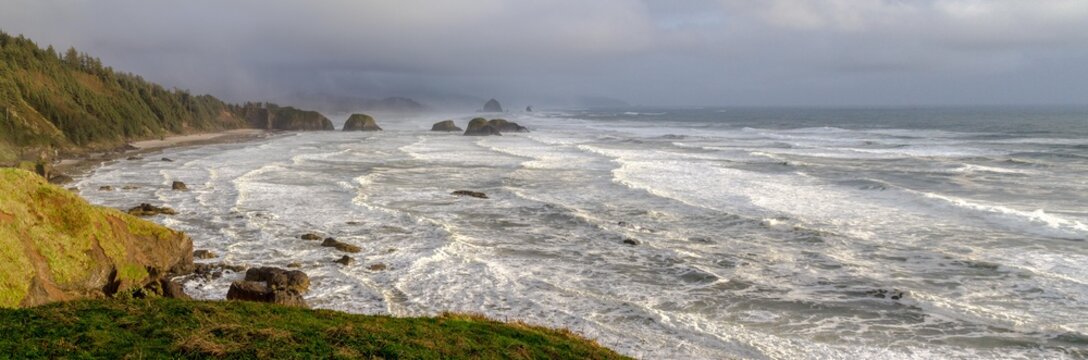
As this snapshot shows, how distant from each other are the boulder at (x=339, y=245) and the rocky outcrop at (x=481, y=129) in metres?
73.6

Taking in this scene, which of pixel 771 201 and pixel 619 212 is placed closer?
pixel 619 212

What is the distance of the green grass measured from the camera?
8273 millimetres

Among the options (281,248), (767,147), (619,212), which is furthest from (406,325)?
(767,147)

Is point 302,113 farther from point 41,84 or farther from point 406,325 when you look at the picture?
point 406,325

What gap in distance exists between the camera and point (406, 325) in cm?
1091

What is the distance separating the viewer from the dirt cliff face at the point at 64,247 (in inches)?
465

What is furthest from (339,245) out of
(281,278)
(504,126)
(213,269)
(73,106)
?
(504,126)

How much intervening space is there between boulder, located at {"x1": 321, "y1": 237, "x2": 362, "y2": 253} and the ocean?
60 centimetres

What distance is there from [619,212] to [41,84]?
6276 cm

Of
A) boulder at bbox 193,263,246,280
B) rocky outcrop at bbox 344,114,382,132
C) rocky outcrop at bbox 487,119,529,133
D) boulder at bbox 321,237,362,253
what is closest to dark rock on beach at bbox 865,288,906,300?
boulder at bbox 321,237,362,253

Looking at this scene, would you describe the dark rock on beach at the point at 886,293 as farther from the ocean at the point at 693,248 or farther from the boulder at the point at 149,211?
the boulder at the point at 149,211

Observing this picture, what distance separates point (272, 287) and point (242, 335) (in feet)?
20.3

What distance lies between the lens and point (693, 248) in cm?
2158

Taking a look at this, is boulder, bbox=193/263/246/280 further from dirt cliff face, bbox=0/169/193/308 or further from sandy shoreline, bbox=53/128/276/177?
sandy shoreline, bbox=53/128/276/177
